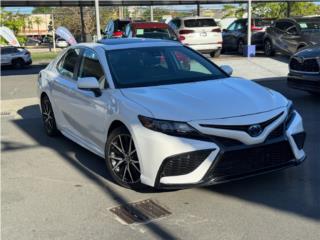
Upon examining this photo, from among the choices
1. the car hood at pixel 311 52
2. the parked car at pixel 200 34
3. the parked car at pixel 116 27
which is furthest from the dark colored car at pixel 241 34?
the car hood at pixel 311 52

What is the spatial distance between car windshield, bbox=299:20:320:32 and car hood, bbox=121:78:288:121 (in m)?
13.8

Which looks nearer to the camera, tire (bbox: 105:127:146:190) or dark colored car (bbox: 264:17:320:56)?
tire (bbox: 105:127:146:190)

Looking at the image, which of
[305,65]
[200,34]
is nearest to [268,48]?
[200,34]

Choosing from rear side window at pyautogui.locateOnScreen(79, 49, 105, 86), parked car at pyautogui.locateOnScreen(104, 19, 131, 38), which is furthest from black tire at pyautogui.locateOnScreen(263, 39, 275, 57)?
rear side window at pyautogui.locateOnScreen(79, 49, 105, 86)

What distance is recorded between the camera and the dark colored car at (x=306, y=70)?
30.4ft

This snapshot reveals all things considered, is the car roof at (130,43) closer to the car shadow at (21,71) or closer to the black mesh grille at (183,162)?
the black mesh grille at (183,162)

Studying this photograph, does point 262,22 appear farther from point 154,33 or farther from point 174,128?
point 174,128

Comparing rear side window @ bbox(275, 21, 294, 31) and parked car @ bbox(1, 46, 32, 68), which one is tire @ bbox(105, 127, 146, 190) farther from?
parked car @ bbox(1, 46, 32, 68)

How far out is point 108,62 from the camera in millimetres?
5852

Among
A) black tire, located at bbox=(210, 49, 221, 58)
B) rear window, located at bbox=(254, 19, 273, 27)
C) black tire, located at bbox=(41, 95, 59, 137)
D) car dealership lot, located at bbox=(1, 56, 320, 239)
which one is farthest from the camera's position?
rear window, located at bbox=(254, 19, 273, 27)

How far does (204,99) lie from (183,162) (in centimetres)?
74

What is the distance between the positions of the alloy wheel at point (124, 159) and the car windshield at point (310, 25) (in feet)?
48.2

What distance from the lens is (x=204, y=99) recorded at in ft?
16.2

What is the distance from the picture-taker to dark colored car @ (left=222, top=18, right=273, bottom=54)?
23.0 m
